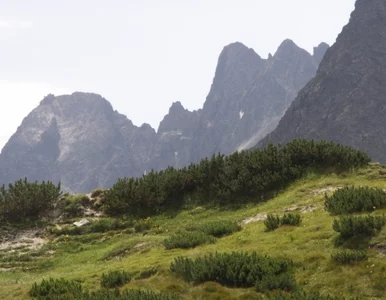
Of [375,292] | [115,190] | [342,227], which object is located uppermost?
[115,190]

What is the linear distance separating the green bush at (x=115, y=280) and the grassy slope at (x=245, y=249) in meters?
0.53

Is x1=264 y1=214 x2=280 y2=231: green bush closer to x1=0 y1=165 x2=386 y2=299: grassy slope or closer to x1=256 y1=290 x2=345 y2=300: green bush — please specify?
x1=0 y1=165 x2=386 y2=299: grassy slope

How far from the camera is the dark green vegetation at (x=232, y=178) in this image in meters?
31.3

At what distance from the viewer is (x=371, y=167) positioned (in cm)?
3034

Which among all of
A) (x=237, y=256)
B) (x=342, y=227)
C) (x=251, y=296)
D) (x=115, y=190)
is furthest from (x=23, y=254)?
(x=342, y=227)

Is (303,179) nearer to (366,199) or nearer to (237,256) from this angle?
(366,199)

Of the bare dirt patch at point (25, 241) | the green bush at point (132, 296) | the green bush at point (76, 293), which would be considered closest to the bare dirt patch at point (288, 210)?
the green bush at point (76, 293)

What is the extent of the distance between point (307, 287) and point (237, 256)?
10.8 feet

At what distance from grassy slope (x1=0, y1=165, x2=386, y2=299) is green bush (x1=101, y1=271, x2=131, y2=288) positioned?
0.53 metres

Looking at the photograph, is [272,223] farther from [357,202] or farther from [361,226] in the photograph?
[361,226]

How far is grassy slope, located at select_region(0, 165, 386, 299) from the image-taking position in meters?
13.5

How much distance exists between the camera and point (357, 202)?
64.6 ft

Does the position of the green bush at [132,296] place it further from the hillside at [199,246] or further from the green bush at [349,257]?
the green bush at [349,257]

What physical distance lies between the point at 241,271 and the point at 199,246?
6502 mm
